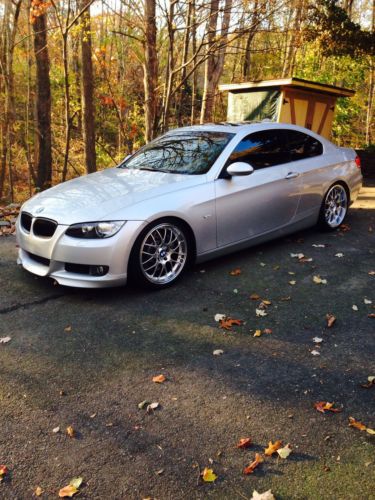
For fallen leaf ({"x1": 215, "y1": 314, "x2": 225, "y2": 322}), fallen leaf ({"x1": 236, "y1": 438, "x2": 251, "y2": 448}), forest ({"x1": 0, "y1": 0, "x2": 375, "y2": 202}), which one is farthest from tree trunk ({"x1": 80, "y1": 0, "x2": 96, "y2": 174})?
fallen leaf ({"x1": 236, "y1": 438, "x2": 251, "y2": 448})

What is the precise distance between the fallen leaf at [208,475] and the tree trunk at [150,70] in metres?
9.61

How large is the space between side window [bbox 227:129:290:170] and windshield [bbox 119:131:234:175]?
0.20m

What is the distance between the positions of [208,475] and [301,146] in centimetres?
485

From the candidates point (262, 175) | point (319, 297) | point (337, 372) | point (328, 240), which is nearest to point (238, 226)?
point (262, 175)

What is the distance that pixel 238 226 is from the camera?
5266mm

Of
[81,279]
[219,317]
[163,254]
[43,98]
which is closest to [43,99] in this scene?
[43,98]

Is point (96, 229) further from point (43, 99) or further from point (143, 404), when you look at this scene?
point (43, 99)

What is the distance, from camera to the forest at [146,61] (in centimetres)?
1039

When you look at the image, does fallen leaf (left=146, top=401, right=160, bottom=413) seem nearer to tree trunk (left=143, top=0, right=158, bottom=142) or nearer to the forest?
the forest

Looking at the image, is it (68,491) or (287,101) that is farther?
(287,101)

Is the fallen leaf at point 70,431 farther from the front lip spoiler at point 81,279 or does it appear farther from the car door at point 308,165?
the car door at point 308,165

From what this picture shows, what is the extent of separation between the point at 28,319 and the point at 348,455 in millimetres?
2834

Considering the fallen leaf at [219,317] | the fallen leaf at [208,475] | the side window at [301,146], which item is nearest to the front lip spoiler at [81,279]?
the fallen leaf at [219,317]

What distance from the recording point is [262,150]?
5.67 metres
